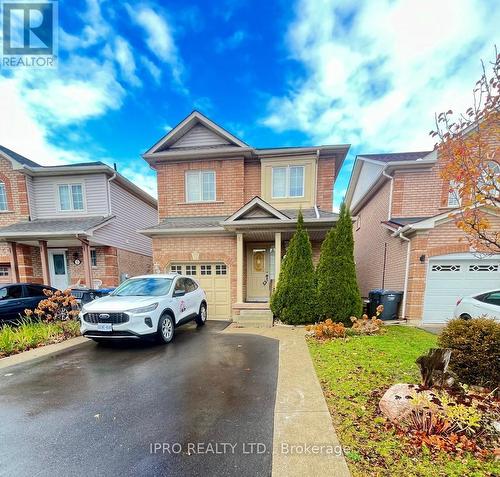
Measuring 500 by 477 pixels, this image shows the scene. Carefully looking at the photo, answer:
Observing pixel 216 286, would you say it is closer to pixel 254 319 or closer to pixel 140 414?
pixel 254 319

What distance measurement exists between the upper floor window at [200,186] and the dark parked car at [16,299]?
244 inches

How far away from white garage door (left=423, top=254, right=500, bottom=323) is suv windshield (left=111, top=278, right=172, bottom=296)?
851 cm

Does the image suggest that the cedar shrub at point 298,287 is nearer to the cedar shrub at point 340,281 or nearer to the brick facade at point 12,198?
the cedar shrub at point 340,281

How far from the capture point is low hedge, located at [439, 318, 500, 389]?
2.86 metres

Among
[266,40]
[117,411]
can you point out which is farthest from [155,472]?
[266,40]

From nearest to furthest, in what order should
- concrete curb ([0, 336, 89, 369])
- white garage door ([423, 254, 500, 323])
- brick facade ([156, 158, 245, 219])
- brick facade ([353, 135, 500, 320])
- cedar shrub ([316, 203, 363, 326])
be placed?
concrete curb ([0, 336, 89, 369]) → cedar shrub ([316, 203, 363, 326]) → white garage door ([423, 254, 500, 323]) → brick facade ([353, 135, 500, 320]) → brick facade ([156, 158, 245, 219])

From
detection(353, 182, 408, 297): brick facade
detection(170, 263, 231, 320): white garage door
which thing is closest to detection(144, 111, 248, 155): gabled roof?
detection(170, 263, 231, 320): white garage door

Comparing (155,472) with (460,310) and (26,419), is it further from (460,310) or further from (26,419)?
(460,310)

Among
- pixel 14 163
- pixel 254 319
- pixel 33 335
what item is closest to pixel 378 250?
pixel 254 319

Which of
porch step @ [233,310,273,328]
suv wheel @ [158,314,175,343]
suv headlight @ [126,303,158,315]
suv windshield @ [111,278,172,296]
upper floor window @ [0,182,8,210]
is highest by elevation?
upper floor window @ [0,182,8,210]

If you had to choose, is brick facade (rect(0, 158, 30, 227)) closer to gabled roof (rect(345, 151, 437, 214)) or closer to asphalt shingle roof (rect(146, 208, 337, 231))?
asphalt shingle roof (rect(146, 208, 337, 231))

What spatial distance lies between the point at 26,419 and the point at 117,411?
1.05m

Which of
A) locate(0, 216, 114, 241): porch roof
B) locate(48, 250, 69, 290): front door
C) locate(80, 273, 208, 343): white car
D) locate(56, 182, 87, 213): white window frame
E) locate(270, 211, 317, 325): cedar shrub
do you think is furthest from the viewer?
locate(48, 250, 69, 290): front door

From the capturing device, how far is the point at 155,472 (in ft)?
6.15
